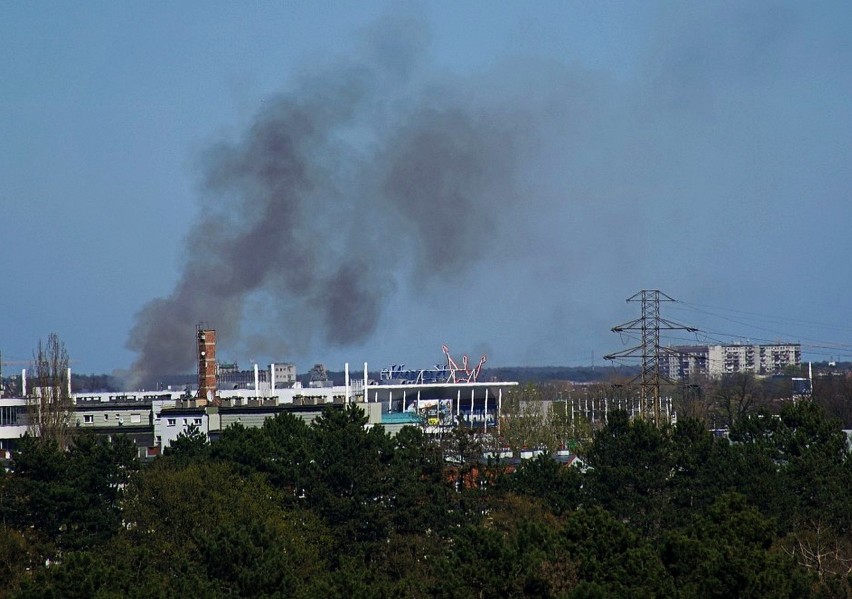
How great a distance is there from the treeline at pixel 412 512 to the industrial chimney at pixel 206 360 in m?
28.1

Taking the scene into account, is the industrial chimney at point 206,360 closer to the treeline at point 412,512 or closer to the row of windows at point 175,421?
the row of windows at point 175,421

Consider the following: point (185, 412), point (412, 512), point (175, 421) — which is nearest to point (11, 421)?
point (175, 421)

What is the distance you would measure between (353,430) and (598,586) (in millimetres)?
22356

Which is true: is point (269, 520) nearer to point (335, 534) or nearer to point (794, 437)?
point (335, 534)

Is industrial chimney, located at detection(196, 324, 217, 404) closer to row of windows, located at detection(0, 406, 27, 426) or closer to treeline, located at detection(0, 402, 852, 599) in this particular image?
row of windows, located at detection(0, 406, 27, 426)

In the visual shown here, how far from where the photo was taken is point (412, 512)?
47375 mm

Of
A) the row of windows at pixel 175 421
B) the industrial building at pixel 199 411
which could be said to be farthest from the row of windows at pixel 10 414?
the row of windows at pixel 175 421

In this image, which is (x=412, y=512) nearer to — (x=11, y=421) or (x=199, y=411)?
(x=199, y=411)

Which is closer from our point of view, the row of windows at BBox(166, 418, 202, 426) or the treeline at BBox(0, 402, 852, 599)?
the treeline at BBox(0, 402, 852, 599)

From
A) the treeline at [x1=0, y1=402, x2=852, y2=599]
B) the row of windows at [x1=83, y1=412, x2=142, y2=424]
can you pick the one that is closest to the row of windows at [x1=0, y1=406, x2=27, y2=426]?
the row of windows at [x1=83, y1=412, x2=142, y2=424]

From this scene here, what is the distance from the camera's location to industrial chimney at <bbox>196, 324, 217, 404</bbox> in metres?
86.7

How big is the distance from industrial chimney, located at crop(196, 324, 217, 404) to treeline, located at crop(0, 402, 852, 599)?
2810 cm

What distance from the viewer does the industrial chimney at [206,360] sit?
86.7 metres

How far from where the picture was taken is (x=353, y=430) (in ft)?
167
